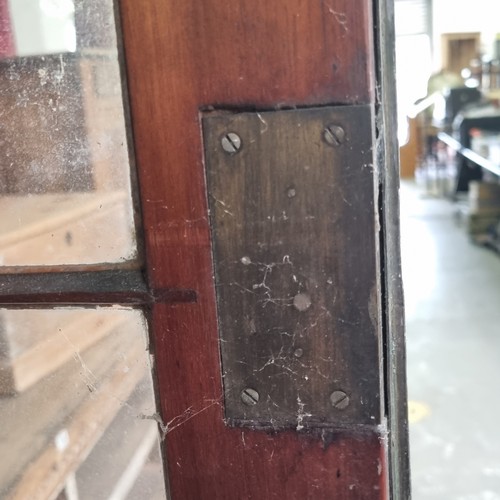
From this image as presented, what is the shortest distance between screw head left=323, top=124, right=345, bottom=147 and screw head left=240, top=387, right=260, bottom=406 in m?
0.18

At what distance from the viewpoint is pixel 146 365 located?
47cm

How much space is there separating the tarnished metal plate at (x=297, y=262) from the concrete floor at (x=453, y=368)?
1652 mm

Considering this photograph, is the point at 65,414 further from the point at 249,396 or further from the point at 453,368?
the point at 453,368

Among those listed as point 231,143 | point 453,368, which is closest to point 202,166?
point 231,143

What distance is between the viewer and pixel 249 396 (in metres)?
0.44

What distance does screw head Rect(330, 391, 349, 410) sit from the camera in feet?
1.40

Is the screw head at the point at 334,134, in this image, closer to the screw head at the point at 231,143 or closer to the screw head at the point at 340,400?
Result: the screw head at the point at 231,143

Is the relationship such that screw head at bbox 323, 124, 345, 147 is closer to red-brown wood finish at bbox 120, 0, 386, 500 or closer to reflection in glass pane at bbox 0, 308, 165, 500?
red-brown wood finish at bbox 120, 0, 386, 500

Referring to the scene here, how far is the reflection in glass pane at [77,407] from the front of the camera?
18.8 inches

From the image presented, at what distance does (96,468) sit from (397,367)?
25cm

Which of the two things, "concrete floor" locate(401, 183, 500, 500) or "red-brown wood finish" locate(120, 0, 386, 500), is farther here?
"concrete floor" locate(401, 183, 500, 500)

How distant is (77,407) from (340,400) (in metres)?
0.21

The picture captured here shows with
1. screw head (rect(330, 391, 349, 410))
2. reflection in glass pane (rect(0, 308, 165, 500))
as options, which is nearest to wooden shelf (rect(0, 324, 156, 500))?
reflection in glass pane (rect(0, 308, 165, 500))

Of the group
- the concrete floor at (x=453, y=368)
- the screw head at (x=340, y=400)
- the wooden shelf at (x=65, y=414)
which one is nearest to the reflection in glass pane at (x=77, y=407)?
the wooden shelf at (x=65, y=414)
